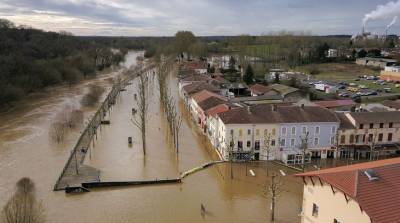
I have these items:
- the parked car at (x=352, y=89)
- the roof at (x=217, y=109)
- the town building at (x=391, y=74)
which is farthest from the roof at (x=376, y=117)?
the town building at (x=391, y=74)

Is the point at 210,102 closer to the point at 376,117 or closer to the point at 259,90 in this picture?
the point at 376,117

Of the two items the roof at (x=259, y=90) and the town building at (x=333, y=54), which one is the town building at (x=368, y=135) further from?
the town building at (x=333, y=54)

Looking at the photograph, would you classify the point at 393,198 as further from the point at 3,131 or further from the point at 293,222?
the point at 3,131

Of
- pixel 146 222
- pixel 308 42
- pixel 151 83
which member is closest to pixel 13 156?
pixel 146 222

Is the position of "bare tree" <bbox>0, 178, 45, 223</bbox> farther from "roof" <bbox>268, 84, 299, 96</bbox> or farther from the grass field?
the grass field

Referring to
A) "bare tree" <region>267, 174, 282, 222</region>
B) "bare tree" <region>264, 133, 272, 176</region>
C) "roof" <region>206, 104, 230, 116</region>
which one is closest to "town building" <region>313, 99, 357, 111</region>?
"roof" <region>206, 104, 230, 116</region>
